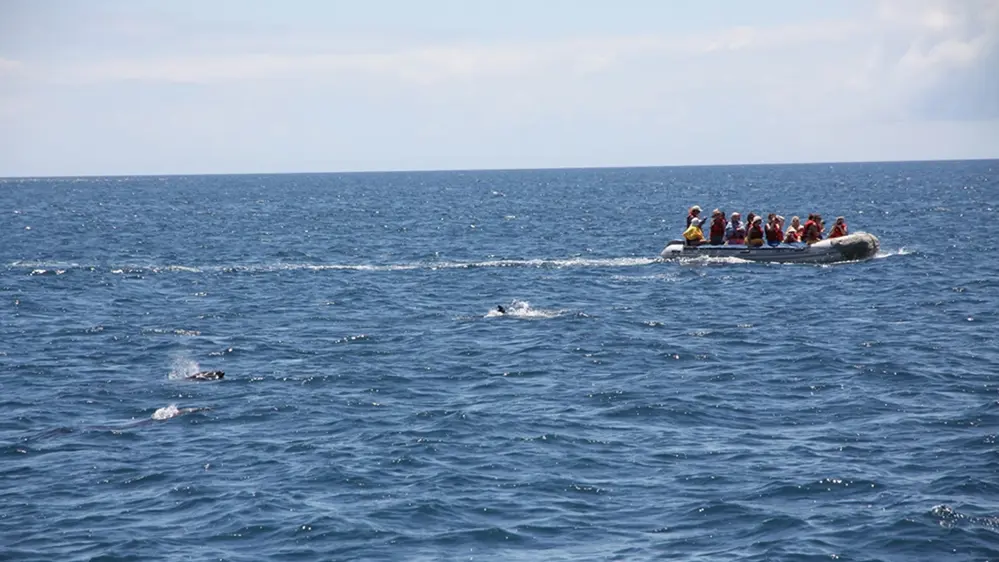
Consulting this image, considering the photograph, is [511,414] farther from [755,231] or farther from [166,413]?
[755,231]

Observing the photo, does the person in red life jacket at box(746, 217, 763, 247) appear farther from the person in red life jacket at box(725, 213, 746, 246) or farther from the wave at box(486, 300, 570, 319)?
the wave at box(486, 300, 570, 319)

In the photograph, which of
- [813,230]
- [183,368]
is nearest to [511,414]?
[183,368]

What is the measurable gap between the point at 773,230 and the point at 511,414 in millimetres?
23624

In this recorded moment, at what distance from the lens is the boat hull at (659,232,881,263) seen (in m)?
42.2

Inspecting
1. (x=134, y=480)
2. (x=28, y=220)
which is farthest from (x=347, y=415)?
(x=28, y=220)


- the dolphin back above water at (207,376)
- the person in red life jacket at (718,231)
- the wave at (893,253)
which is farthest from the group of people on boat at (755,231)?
the dolphin back above water at (207,376)

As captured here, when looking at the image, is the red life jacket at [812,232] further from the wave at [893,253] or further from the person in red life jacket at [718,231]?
the wave at [893,253]

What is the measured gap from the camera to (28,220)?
8844 cm

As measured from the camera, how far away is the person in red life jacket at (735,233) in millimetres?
43062

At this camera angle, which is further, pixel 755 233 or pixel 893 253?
pixel 893 253

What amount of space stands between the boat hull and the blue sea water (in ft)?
1.82

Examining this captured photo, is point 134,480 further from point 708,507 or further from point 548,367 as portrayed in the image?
point 548,367

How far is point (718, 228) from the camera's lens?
42.9m

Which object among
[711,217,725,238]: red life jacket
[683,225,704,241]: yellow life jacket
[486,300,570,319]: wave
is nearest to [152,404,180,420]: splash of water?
[486,300,570,319]: wave
